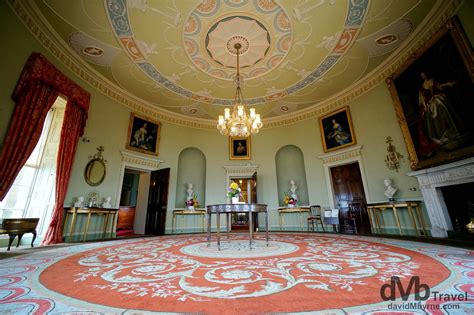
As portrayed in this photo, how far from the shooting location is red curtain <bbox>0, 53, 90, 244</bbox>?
3.58 metres

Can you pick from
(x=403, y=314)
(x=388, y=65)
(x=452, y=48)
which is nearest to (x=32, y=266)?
(x=403, y=314)

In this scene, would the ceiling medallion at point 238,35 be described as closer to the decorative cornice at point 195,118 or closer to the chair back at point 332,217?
the decorative cornice at point 195,118

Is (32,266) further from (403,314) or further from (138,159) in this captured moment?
(138,159)

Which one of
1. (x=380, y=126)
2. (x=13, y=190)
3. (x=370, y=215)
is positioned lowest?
(x=370, y=215)

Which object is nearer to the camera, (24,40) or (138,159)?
(24,40)

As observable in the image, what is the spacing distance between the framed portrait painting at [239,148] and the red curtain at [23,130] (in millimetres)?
6258

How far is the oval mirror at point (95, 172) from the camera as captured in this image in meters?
5.65

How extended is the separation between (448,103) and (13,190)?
32.2ft

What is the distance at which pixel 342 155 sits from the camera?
23.7 ft

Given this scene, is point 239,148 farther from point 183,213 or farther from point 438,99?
point 438,99

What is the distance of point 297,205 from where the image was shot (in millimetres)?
8078

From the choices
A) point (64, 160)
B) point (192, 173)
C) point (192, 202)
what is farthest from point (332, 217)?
point (64, 160)

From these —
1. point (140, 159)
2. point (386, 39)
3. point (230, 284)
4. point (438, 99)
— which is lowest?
point (230, 284)

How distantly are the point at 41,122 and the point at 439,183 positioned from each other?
357 inches
